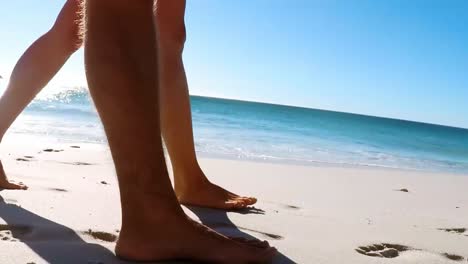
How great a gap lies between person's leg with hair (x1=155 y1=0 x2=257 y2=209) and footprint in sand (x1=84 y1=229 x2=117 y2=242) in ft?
1.80

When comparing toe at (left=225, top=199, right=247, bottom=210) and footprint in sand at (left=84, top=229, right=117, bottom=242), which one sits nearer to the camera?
footprint in sand at (left=84, top=229, right=117, bottom=242)

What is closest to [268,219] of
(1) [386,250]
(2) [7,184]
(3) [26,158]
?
(1) [386,250]

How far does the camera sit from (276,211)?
2.10 metres

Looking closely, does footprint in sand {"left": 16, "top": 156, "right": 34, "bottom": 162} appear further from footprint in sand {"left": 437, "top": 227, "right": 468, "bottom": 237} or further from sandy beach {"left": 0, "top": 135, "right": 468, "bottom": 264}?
footprint in sand {"left": 437, "top": 227, "right": 468, "bottom": 237}

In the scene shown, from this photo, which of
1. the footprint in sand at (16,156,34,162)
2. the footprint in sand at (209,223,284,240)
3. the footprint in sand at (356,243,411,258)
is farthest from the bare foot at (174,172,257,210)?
the footprint in sand at (16,156,34,162)

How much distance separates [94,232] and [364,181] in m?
2.99

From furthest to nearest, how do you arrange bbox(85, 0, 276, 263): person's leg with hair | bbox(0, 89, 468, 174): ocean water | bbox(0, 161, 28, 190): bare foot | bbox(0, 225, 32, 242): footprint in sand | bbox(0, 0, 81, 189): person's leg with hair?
bbox(0, 89, 468, 174): ocean water < bbox(0, 161, 28, 190): bare foot < bbox(0, 0, 81, 189): person's leg with hair < bbox(0, 225, 32, 242): footprint in sand < bbox(85, 0, 276, 263): person's leg with hair

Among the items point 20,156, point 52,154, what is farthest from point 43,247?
point 52,154

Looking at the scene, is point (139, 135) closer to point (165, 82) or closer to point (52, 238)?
point (52, 238)

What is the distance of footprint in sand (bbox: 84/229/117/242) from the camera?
1392 millimetres

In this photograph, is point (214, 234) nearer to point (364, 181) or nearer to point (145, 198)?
point (145, 198)

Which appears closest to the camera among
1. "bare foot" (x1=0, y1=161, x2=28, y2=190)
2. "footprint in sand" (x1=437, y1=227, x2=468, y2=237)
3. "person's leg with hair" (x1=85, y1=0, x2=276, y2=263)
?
"person's leg with hair" (x1=85, y1=0, x2=276, y2=263)

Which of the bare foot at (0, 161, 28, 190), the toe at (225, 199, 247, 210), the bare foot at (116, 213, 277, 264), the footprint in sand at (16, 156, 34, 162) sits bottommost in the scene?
the footprint in sand at (16, 156, 34, 162)

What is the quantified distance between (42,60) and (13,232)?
0.69 metres
